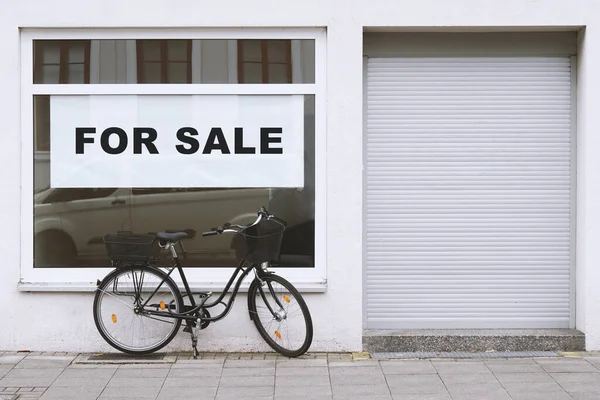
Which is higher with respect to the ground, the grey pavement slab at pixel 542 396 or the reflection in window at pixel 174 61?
the reflection in window at pixel 174 61

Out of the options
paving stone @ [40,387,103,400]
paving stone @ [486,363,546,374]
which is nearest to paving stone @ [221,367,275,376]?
paving stone @ [40,387,103,400]

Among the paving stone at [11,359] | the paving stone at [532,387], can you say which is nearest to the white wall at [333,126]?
the paving stone at [11,359]

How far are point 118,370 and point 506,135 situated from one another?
169 inches

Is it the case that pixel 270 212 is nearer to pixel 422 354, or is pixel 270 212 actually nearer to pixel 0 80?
pixel 422 354

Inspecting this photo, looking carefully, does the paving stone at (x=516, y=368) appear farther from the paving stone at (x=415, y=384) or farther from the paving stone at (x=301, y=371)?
the paving stone at (x=301, y=371)

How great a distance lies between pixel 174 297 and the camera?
8.37 meters

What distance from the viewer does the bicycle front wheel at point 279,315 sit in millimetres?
8336

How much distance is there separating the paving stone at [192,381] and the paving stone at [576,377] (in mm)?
2874

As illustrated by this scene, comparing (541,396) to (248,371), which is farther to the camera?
(248,371)

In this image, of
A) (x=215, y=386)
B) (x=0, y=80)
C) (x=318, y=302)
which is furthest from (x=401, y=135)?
(x=0, y=80)

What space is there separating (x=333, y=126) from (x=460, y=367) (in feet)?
8.20

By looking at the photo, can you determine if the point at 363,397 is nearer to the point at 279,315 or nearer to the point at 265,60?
the point at 279,315

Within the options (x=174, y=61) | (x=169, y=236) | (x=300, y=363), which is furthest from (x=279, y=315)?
(x=174, y=61)

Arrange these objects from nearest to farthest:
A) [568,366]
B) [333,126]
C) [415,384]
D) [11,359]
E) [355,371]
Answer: [415,384] → [355,371] → [568,366] → [11,359] → [333,126]
